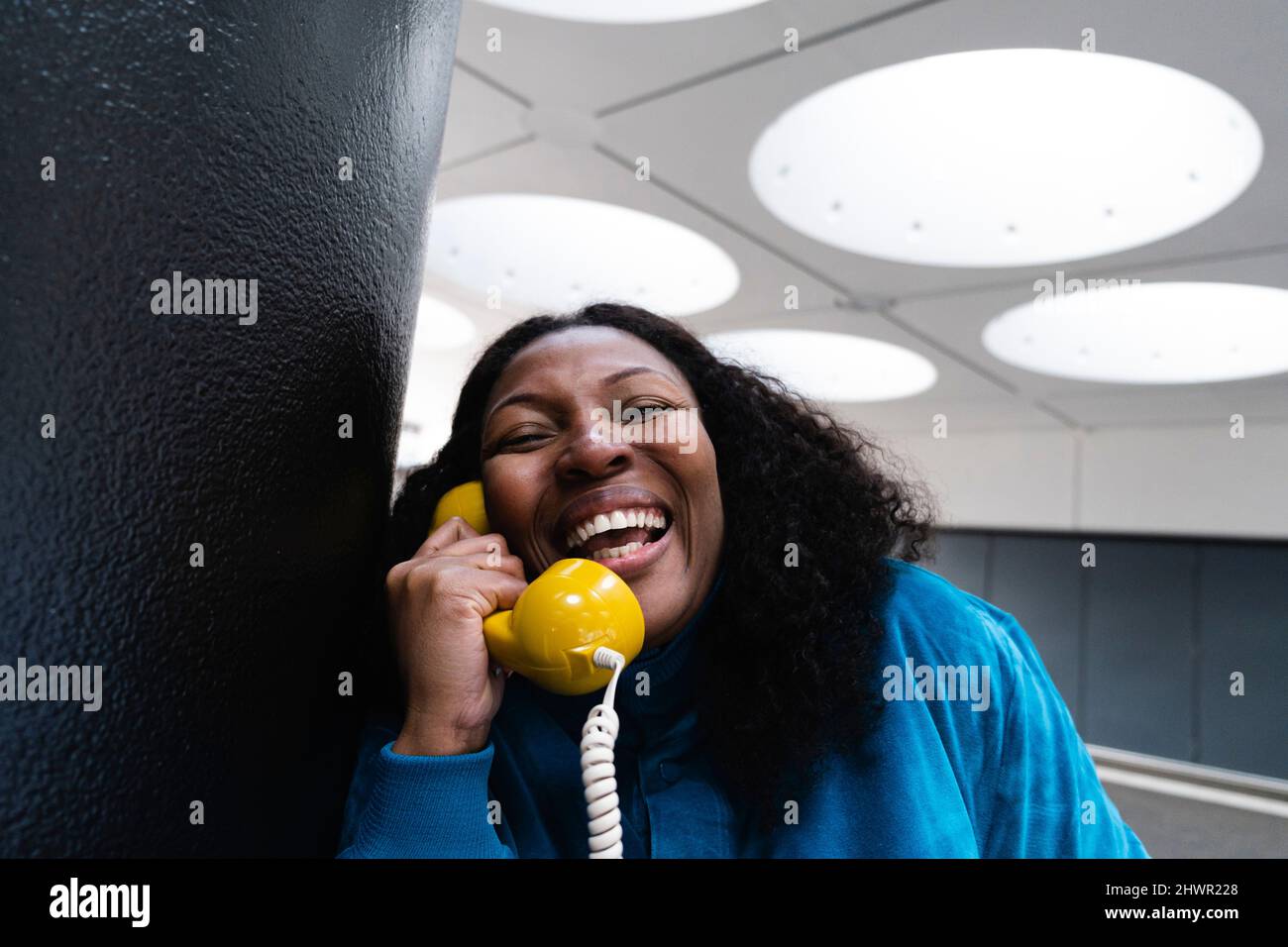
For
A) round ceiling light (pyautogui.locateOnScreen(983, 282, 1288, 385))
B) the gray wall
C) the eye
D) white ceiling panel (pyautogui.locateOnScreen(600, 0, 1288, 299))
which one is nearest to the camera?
the eye

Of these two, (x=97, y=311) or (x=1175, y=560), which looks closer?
(x=97, y=311)

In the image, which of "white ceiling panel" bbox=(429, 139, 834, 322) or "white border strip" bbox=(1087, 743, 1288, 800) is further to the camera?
"white border strip" bbox=(1087, 743, 1288, 800)

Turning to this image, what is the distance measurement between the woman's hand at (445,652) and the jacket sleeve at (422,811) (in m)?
0.03

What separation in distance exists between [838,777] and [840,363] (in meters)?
7.50

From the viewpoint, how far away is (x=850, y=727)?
1163mm

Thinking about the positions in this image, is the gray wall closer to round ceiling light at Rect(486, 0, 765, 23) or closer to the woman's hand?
round ceiling light at Rect(486, 0, 765, 23)

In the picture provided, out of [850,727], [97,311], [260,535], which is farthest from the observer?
[850,727]

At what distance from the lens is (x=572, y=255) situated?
6.11m

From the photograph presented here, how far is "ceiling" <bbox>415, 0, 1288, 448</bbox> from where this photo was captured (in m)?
2.93

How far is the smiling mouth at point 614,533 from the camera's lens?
4.04 feet

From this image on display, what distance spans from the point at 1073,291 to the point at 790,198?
88.7 inches

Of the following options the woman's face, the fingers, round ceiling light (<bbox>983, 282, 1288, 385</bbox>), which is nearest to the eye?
the woman's face
